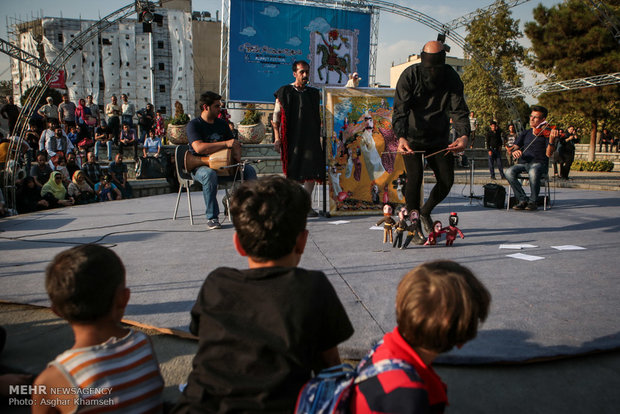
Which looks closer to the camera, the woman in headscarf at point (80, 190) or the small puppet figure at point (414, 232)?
the small puppet figure at point (414, 232)

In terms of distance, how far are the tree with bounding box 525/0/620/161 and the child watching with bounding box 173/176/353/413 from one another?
23325 mm

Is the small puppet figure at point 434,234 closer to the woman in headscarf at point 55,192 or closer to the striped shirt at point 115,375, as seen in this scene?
the striped shirt at point 115,375

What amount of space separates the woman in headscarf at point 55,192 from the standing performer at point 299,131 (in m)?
4.82

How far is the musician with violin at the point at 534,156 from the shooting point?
249 inches

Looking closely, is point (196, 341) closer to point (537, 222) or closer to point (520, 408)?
point (520, 408)

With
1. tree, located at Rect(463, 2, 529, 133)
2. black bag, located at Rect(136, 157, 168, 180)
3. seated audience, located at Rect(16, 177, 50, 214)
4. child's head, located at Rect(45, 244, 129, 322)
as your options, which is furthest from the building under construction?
child's head, located at Rect(45, 244, 129, 322)

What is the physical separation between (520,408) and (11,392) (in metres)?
1.79

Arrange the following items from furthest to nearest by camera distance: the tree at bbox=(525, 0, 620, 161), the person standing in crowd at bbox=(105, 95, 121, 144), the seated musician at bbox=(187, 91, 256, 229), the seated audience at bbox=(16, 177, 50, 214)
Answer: the tree at bbox=(525, 0, 620, 161)
the person standing in crowd at bbox=(105, 95, 121, 144)
the seated audience at bbox=(16, 177, 50, 214)
the seated musician at bbox=(187, 91, 256, 229)

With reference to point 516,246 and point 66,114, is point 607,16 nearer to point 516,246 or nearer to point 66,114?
point 516,246

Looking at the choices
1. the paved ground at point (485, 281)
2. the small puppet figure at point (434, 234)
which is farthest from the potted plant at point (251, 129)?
the small puppet figure at point (434, 234)

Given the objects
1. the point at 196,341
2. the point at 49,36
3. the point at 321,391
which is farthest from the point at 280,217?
the point at 49,36

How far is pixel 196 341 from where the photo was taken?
2.04 m

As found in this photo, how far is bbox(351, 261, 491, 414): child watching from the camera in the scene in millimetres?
1043

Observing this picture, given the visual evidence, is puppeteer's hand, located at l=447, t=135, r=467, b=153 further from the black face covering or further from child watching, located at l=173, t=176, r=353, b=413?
child watching, located at l=173, t=176, r=353, b=413
